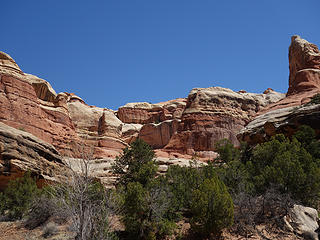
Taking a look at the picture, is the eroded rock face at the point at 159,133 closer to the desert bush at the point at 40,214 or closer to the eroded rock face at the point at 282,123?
the eroded rock face at the point at 282,123

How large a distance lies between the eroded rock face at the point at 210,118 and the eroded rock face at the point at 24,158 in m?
26.0

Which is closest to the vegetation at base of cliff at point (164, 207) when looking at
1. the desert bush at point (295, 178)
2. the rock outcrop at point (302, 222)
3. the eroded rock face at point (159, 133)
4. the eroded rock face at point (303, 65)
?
the rock outcrop at point (302, 222)

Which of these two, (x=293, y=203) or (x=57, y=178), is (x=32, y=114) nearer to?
(x=57, y=178)

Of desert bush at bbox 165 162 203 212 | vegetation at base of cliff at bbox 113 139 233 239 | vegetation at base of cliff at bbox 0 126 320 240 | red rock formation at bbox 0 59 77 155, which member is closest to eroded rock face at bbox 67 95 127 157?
red rock formation at bbox 0 59 77 155

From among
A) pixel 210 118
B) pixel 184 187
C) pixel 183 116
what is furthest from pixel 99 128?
pixel 184 187

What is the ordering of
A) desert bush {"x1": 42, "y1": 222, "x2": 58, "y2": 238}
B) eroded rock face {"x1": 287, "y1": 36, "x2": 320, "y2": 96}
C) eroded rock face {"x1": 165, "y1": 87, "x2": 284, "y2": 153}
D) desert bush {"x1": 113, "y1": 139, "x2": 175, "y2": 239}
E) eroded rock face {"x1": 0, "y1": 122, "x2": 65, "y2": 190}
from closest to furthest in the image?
desert bush {"x1": 113, "y1": 139, "x2": 175, "y2": 239} < desert bush {"x1": 42, "y1": 222, "x2": 58, "y2": 238} < eroded rock face {"x1": 0, "y1": 122, "x2": 65, "y2": 190} < eroded rock face {"x1": 287, "y1": 36, "x2": 320, "y2": 96} < eroded rock face {"x1": 165, "y1": 87, "x2": 284, "y2": 153}

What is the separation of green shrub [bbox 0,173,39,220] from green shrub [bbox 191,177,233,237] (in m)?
13.2

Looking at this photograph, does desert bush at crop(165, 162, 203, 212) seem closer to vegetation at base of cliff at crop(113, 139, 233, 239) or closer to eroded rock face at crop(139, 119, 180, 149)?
vegetation at base of cliff at crop(113, 139, 233, 239)

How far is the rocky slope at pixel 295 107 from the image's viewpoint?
2931 centimetres

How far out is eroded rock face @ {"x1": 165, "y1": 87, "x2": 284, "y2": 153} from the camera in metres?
48.8

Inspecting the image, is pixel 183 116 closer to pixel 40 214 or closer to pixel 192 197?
pixel 192 197

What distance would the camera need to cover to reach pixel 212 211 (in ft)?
51.6

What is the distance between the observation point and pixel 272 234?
1545 cm

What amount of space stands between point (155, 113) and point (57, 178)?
167 ft
